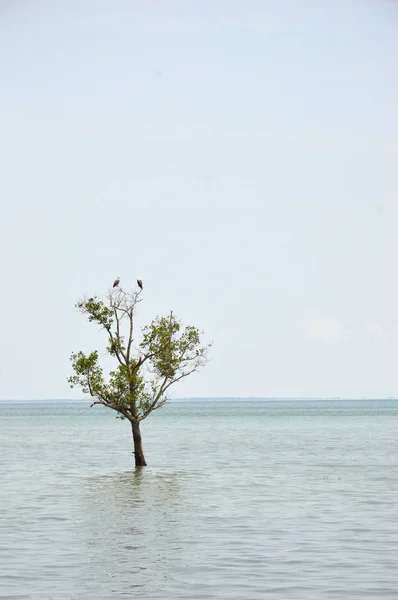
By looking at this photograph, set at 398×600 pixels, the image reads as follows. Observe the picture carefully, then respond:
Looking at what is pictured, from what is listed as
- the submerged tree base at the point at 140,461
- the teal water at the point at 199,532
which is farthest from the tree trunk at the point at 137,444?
the teal water at the point at 199,532

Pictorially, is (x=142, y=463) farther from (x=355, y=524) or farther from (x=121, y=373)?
(x=355, y=524)

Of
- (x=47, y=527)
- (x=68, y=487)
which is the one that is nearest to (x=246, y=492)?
(x=68, y=487)

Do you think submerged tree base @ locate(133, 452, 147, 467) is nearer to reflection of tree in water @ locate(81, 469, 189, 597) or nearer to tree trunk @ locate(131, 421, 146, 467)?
tree trunk @ locate(131, 421, 146, 467)

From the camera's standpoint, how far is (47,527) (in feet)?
109

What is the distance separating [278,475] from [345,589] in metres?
31.8

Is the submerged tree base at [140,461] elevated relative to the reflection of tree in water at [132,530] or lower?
elevated

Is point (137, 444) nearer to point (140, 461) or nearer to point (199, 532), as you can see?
point (140, 461)

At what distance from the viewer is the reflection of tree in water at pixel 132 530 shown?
973 inches

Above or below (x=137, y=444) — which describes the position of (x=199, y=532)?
below

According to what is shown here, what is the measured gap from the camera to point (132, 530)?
3231cm

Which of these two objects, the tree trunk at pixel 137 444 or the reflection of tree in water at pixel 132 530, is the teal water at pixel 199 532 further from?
the tree trunk at pixel 137 444

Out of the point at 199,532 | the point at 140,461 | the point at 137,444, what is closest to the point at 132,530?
the point at 199,532

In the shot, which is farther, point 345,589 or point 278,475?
point 278,475

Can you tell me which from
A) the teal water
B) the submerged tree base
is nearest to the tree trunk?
the submerged tree base
